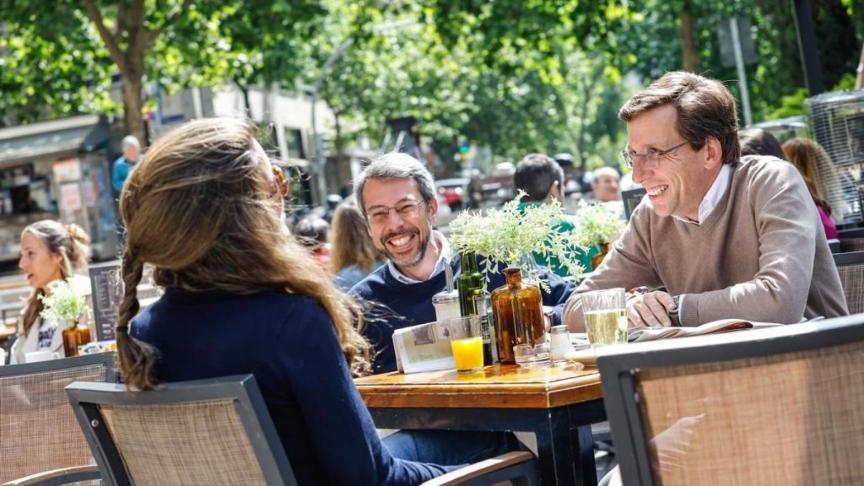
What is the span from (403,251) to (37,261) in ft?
10.8

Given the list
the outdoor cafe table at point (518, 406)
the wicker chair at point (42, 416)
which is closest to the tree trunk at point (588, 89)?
the wicker chair at point (42, 416)

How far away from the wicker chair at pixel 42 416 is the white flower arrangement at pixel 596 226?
2.60 m

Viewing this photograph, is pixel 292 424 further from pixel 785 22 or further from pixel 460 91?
pixel 460 91

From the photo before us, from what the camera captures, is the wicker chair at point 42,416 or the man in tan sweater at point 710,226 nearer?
the man in tan sweater at point 710,226

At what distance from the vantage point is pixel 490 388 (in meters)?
3.01

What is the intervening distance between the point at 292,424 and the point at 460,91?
47979 mm

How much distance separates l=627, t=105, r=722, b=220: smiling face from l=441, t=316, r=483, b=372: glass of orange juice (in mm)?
685

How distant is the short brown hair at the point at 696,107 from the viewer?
3711mm

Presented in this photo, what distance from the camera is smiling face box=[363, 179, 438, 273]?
4.57 meters

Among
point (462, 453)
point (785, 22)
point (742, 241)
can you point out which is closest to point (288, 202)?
point (462, 453)

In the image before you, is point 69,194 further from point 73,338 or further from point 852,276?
point 852,276

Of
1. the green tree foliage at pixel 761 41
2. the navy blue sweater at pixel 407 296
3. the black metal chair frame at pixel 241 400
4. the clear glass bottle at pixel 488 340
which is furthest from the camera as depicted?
the green tree foliage at pixel 761 41

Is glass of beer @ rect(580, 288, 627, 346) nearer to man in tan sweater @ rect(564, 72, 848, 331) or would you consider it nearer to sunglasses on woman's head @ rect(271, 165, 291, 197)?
man in tan sweater @ rect(564, 72, 848, 331)

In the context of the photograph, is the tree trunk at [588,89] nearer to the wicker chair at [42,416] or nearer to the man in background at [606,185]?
the man in background at [606,185]
